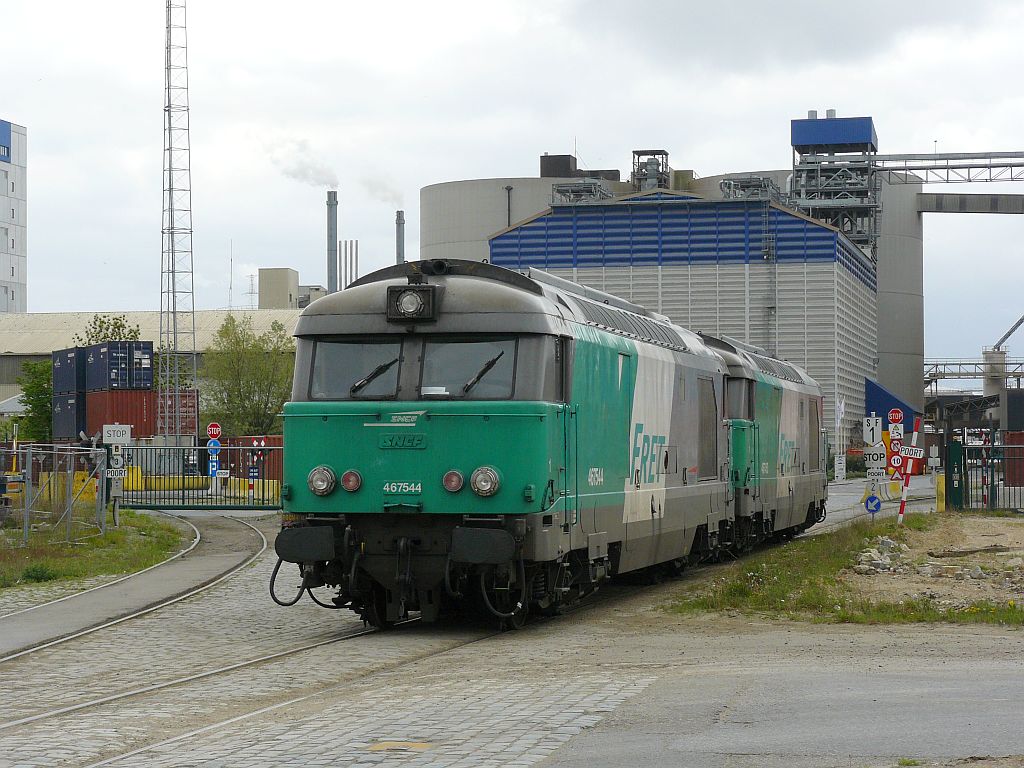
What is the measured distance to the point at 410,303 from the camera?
14094 mm

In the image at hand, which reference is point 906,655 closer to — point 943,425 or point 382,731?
point 382,731

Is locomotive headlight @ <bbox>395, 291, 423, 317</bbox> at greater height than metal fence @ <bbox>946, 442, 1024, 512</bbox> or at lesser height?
greater

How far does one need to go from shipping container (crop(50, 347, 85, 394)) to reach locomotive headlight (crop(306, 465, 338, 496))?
6170cm

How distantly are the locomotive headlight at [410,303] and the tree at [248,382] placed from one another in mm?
68181

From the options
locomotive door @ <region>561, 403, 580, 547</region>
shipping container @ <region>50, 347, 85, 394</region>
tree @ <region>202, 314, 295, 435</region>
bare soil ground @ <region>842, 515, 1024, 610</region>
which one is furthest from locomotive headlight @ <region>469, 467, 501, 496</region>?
tree @ <region>202, 314, 295, 435</region>

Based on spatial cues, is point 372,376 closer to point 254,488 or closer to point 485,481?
point 485,481

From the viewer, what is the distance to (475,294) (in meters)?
14.1

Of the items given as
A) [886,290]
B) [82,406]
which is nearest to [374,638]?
[82,406]

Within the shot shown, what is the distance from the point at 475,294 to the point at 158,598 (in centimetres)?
721

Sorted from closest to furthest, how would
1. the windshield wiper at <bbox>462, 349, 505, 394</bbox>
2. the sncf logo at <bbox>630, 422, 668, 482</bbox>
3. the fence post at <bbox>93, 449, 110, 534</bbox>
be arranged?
1. the windshield wiper at <bbox>462, 349, 505, 394</bbox>
2. the sncf logo at <bbox>630, 422, 668, 482</bbox>
3. the fence post at <bbox>93, 449, 110, 534</bbox>

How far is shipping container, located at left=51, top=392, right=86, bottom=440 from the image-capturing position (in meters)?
72.6

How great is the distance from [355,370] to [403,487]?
51.6 inches

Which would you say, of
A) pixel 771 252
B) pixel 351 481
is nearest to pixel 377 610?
pixel 351 481

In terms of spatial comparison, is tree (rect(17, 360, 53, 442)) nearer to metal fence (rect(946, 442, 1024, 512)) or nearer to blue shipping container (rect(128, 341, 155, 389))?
blue shipping container (rect(128, 341, 155, 389))
